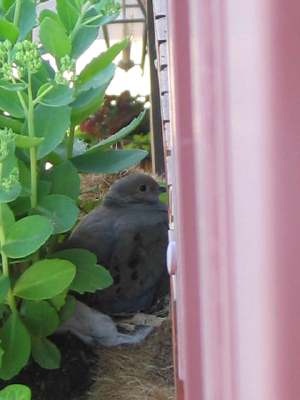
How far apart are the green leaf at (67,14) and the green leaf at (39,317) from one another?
51 centimetres

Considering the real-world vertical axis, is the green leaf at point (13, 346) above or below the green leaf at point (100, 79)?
below

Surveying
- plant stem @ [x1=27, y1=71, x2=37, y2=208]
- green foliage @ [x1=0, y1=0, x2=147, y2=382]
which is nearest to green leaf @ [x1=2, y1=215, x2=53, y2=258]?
green foliage @ [x1=0, y1=0, x2=147, y2=382]

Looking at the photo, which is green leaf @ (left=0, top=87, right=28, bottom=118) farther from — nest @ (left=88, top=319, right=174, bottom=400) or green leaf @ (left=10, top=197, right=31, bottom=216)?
nest @ (left=88, top=319, right=174, bottom=400)

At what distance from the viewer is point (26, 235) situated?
3.56 feet

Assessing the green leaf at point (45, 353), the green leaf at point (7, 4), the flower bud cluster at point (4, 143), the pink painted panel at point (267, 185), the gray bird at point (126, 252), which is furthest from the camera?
A: the gray bird at point (126, 252)

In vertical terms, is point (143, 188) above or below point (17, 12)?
below

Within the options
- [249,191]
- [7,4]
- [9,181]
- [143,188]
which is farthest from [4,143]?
[143,188]

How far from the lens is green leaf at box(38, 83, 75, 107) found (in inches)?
41.4

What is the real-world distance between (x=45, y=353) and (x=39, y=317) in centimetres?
8

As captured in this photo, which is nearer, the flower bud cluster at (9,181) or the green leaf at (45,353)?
the flower bud cluster at (9,181)

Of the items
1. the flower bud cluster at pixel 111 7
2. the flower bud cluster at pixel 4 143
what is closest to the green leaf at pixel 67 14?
the flower bud cluster at pixel 111 7

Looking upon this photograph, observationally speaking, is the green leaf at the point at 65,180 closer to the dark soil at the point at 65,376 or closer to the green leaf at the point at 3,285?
the green leaf at the point at 3,285

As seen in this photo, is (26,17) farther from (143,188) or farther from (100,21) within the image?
(143,188)

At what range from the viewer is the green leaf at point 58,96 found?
1053mm
